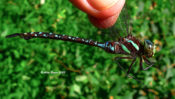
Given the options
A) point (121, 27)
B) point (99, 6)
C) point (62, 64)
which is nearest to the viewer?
point (99, 6)

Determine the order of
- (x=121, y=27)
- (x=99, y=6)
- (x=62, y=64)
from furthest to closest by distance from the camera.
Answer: (x=62, y=64)
(x=121, y=27)
(x=99, y=6)

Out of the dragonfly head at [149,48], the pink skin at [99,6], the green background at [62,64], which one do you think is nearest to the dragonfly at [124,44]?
the dragonfly head at [149,48]

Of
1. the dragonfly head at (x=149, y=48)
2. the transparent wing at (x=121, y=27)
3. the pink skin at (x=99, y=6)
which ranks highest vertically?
the pink skin at (x=99, y=6)

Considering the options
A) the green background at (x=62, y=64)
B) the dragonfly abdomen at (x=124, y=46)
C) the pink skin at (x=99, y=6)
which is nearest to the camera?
the pink skin at (x=99, y=6)

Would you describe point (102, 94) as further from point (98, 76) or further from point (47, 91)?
point (47, 91)

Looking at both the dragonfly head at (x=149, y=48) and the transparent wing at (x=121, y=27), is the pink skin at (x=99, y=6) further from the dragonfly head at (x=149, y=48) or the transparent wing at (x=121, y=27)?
the dragonfly head at (x=149, y=48)

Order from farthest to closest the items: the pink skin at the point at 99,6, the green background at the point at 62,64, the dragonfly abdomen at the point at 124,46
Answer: the green background at the point at 62,64
the dragonfly abdomen at the point at 124,46
the pink skin at the point at 99,6

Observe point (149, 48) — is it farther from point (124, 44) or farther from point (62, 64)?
point (62, 64)

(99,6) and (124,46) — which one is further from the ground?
(99,6)

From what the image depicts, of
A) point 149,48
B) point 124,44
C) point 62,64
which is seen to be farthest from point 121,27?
point 62,64
